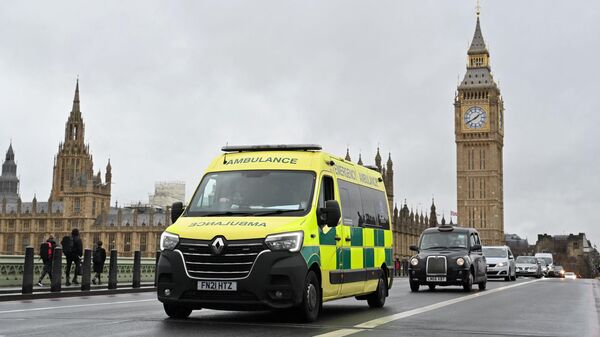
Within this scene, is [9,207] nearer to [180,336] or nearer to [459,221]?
[459,221]

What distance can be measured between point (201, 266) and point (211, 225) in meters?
0.54

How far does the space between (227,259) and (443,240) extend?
13205 millimetres

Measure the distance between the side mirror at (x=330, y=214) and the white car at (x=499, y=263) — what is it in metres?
24.9

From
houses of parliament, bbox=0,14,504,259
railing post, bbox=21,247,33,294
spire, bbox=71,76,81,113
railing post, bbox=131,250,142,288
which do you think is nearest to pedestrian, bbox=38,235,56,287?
railing post, bbox=21,247,33,294

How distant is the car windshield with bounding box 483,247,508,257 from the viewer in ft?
115

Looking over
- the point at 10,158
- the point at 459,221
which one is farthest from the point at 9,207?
the point at 459,221

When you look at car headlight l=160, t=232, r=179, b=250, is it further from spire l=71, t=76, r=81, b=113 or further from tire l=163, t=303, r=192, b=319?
spire l=71, t=76, r=81, b=113

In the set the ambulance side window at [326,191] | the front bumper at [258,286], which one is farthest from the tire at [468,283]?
the front bumper at [258,286]

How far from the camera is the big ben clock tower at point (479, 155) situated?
136 metres

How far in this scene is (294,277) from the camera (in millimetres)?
9812

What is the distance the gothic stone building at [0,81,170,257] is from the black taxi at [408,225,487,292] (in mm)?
106223

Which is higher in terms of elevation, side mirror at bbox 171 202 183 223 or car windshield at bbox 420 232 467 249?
side mirror at bbox 171 202 183 223

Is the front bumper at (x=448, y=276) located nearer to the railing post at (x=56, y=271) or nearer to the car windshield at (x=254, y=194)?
the railing post at (x=56, y=271)

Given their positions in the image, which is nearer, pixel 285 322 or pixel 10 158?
pixel 285 322
